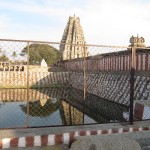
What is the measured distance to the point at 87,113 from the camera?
17.9 m

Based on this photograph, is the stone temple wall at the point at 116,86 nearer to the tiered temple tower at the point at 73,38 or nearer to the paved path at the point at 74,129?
the paved path at the point at 74,129

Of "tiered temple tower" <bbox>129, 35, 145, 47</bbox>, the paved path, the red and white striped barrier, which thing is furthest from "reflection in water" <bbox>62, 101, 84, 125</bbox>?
"tiered temple tower" <bbox>129, 35, 145, 47</bbox>

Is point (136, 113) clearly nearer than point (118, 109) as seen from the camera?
Yes

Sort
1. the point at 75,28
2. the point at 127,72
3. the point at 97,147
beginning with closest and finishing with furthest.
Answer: the point at 97,147 → the point at 127,72 → the point at 75,28

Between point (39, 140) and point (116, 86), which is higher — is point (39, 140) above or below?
below

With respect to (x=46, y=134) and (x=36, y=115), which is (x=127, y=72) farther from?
(x=46, y=134)

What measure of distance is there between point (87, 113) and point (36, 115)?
123 inches

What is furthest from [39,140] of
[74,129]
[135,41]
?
[135,41]

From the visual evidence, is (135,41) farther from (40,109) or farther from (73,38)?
(73,38)

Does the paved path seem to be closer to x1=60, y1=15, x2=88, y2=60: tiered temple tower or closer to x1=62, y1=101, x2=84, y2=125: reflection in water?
x1=62, y1=101, x2=84, y2=125: reflection in water

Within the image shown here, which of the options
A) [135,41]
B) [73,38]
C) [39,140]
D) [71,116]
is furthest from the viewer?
[73,38]

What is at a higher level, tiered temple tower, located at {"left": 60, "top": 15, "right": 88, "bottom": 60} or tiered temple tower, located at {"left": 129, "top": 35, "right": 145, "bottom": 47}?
tiered temple tower, located at {"left": 60, "top": 15, "right": 88, "bottom": 60}

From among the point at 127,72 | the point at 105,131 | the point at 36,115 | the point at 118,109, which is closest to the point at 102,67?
the point at 127,72

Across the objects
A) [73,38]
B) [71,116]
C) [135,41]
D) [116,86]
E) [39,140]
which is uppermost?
[73,38]
